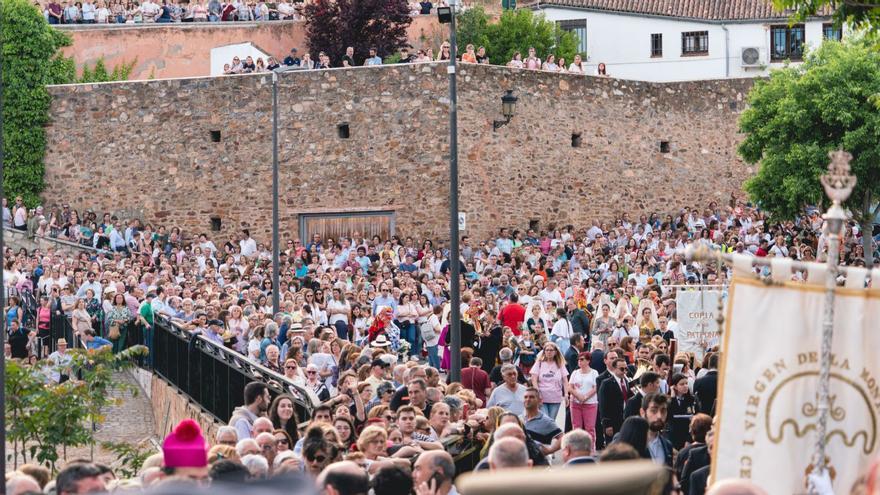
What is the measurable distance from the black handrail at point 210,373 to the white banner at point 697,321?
5238 millimetres

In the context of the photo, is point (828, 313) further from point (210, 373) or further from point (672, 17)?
point (672, 17)

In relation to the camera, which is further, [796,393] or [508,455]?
[508,455]

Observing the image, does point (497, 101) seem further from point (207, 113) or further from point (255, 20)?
point (255, 20)

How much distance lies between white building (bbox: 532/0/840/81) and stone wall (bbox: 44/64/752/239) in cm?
1066

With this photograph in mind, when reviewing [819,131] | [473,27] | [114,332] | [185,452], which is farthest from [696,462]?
[473,27]

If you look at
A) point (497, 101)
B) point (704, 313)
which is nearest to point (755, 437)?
point (704, 313)

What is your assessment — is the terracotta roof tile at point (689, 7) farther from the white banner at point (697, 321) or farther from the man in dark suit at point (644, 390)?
the man in dark suit at point (644, 390)

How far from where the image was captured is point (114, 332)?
24469mm

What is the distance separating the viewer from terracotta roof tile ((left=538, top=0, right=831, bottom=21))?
50875mm

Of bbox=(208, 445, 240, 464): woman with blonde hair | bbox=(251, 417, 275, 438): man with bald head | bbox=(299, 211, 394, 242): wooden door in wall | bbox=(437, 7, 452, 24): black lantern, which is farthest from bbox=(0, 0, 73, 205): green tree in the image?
bbox=(208, 445, 240, 464): woman with blonde hair

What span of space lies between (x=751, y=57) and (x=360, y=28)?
12.2 metres

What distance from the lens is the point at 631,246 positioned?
3428 centimetres

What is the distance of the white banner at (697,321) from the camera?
65.4 feet

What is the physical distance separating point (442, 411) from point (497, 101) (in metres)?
24.6
